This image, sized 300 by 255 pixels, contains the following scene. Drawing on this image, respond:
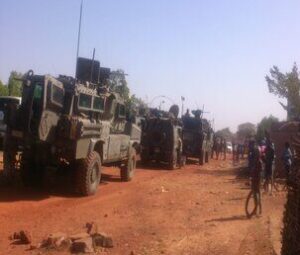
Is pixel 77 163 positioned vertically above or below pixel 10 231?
above

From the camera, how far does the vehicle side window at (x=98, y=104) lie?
42.6ft

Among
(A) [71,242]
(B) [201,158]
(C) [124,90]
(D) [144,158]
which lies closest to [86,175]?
(A) [71,242]

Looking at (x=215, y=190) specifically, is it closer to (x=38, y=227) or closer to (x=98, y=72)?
(x=98, y=72)

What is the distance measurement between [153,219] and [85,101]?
12.6 ft

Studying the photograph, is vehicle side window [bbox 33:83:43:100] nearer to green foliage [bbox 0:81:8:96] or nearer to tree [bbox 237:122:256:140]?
tree [bbox 237:122:256:140]

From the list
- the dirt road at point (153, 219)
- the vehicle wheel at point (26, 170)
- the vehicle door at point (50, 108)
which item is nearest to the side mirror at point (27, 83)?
the vehicle door at point (50, 108)

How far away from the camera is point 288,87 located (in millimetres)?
33062

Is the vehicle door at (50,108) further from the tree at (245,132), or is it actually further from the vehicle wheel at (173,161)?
the tree at (245,132)

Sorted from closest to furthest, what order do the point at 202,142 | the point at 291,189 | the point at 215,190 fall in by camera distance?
the point at 291,189, the point at 215,190, the point at 202,142

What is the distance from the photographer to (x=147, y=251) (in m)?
7.61

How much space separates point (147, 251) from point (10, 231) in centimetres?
237

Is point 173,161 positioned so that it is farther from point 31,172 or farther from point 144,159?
point 31,172

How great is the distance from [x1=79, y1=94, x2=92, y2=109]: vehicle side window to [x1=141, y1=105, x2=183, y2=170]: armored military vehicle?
8.90m

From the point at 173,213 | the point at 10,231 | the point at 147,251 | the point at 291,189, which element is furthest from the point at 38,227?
the point at 291,189
